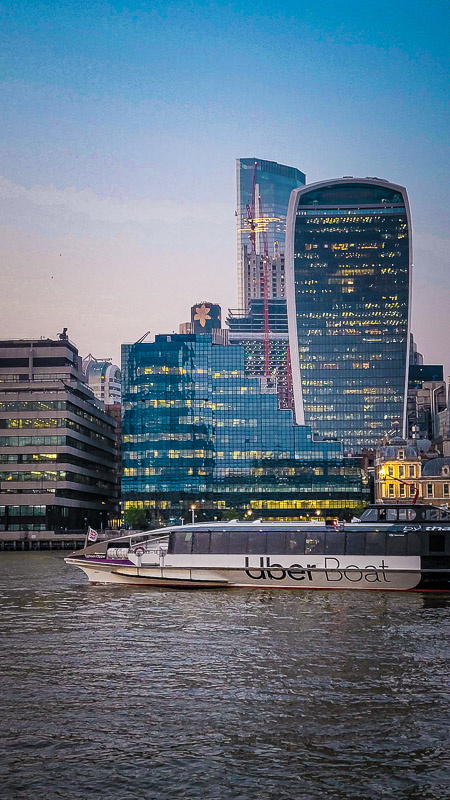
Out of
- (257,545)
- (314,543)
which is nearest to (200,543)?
(257,545)

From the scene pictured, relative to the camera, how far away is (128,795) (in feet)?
60.3

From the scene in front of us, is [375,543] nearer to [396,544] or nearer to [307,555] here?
[396,544]

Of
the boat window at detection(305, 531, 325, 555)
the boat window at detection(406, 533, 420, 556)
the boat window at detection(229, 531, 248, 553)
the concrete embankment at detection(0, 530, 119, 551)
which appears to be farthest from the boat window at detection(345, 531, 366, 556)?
the concrete embankment at detection(0, 530, 119, 551)

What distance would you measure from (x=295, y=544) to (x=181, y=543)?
25.7 ft

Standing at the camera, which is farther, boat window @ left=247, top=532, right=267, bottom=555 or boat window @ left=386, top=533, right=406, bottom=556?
boat window @ left=247, top=532, right=267, bottom=555

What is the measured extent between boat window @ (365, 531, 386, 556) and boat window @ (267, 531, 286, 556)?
18.2ft

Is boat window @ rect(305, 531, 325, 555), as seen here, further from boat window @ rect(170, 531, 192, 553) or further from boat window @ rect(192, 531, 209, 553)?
boat window @ rect(170, 531, 192, 553)

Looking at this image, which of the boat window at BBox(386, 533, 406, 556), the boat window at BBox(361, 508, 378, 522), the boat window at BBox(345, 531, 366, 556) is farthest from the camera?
the boat window at BBox(361, 508, 378, 522)

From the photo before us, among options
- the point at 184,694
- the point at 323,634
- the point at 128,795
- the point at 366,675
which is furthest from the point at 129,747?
the point at 323,634

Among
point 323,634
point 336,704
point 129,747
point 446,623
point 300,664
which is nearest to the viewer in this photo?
point 129,747

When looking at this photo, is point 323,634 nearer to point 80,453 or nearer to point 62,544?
point 62,544

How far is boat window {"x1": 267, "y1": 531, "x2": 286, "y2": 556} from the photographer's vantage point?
57.6 metres

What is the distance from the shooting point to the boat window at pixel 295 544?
5738 centimetres

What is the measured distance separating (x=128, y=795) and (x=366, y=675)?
13546 millimetres
